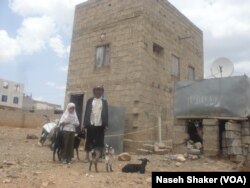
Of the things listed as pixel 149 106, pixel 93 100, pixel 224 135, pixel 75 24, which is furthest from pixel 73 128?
pixel 75 24

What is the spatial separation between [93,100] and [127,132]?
475cm

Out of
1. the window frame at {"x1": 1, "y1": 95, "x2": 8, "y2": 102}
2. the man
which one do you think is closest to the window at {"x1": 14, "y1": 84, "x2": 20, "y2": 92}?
the window frame at {"x1": 1, "y1": 95, "x2": 8, "y2": 102}

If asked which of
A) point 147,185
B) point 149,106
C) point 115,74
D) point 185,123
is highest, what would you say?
point 115,74

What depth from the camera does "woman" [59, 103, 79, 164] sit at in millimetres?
7016

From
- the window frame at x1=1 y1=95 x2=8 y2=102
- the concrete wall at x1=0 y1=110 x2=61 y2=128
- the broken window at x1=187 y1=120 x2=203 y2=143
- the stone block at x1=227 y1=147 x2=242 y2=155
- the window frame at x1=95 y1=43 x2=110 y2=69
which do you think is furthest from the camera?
the window frame at x1=1 y1=95 x2=8 y2=102

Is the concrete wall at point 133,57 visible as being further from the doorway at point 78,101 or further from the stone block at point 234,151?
the stone block at point 234,151

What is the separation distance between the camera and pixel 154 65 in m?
12.2

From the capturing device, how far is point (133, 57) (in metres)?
11.6

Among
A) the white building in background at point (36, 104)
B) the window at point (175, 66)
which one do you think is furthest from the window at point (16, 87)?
the window at point (175, 66)

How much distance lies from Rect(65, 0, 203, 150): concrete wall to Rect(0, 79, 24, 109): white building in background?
35420 mm

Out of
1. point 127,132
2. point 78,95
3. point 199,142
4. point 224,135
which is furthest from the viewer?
point 78,95

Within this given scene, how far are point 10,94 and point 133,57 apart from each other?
1566 inches

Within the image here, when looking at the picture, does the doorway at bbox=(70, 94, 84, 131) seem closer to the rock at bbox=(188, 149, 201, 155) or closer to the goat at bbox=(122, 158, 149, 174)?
the rock at bbox=(188, 149, 201, 155)

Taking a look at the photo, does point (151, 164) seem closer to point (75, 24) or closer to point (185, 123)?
point (185, 123)
